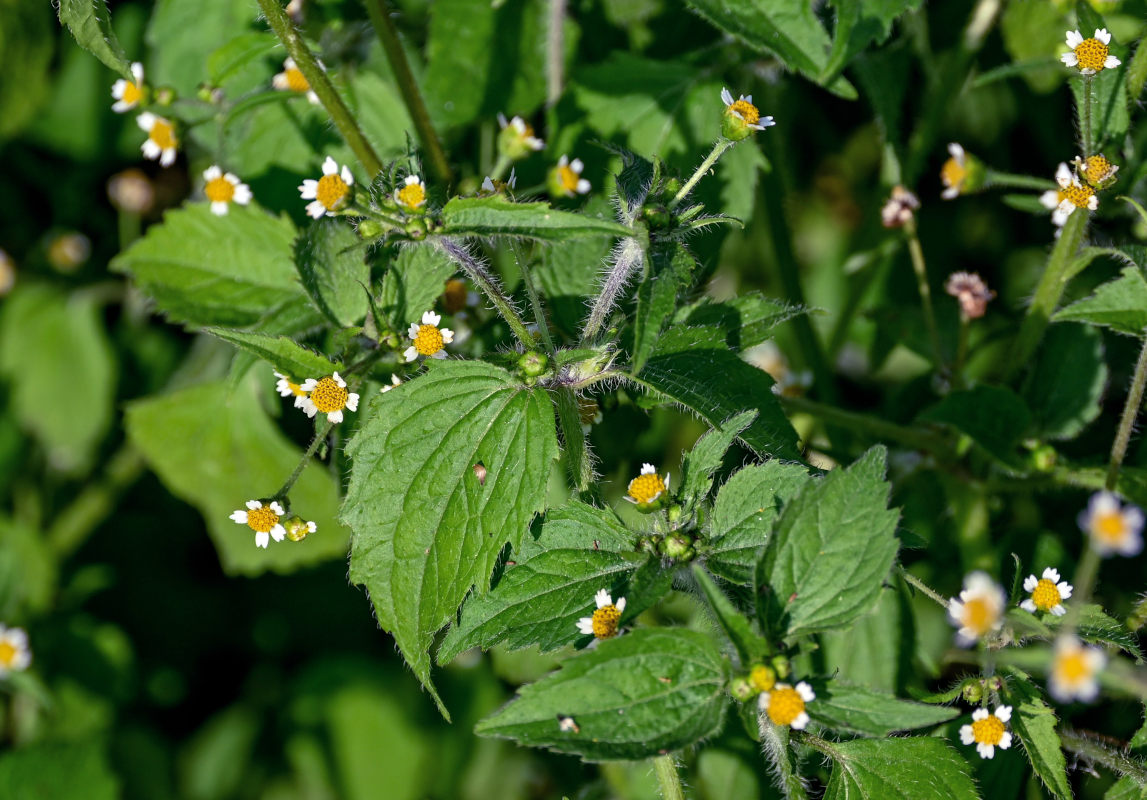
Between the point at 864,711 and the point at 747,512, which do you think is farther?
the point at 747,512

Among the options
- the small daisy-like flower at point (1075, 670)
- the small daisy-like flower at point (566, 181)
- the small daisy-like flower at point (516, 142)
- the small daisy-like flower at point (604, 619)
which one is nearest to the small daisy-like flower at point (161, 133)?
the small daisy-like flower at point (516, 142)

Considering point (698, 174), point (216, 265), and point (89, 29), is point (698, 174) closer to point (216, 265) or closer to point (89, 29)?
point (89, 29)

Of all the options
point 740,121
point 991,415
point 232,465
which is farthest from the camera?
point 232,465

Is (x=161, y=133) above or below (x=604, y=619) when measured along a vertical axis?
above

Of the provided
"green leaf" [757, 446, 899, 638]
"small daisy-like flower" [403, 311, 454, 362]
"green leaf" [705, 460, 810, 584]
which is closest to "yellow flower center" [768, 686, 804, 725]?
"green leaf" [757, 446, 899, 638]

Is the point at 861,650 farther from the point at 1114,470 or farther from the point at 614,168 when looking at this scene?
the point at 614,168

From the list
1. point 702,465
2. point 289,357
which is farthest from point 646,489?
point 289,357

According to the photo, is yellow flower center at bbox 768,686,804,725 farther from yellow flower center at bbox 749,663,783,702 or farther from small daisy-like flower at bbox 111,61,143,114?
small daisy-like flower at bbox 111,61,143,114

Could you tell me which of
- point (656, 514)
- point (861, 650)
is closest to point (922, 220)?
point (861, 650)
